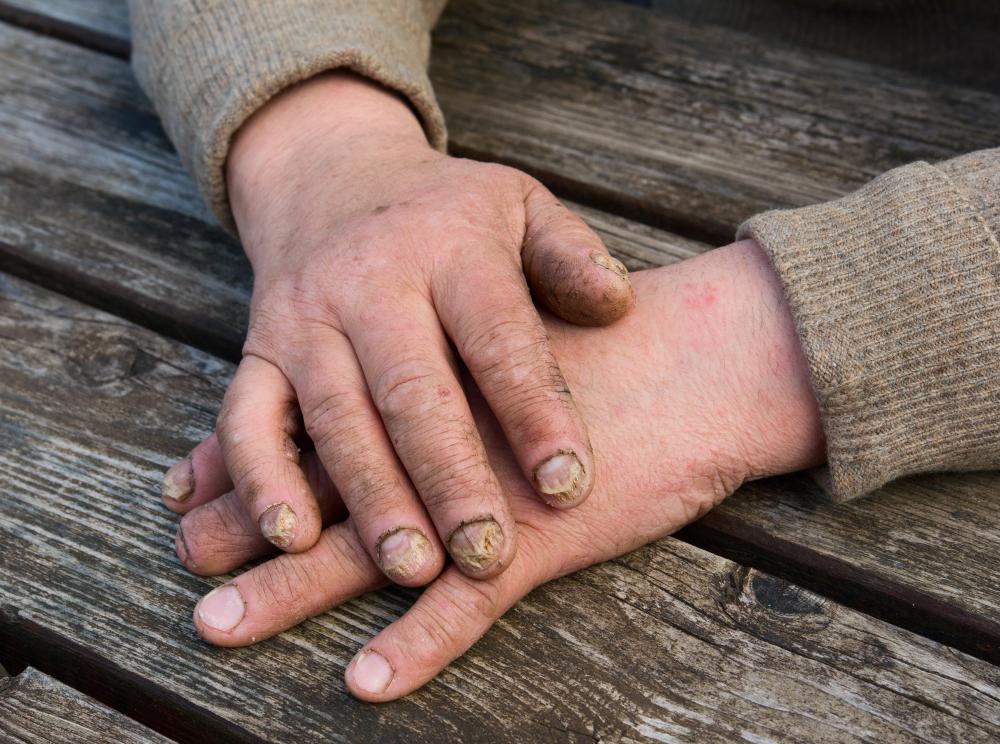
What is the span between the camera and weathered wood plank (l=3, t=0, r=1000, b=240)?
3.87ft

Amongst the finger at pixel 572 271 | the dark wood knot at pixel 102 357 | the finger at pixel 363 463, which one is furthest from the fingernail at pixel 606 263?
the dark wood knot at pixel 102 357

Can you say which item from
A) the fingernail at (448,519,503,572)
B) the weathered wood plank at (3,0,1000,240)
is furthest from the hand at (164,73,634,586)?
the weathered wood plank at (3,0,1000,240)

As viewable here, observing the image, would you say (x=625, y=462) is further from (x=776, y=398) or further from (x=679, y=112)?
(x=679, y=112)

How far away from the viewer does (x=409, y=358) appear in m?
0.80

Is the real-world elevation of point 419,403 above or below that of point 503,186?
below

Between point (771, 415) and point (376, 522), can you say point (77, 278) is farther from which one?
point (771, 415)

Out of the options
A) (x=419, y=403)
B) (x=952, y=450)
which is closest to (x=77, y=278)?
(x=419, y=403)

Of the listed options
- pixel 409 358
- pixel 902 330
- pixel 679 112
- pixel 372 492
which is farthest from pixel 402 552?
pixel 679 112

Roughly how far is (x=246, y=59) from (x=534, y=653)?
709 millimetres

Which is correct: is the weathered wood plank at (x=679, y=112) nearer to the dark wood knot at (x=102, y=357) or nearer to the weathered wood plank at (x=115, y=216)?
the weathered wood plank at (x=115, y=216)

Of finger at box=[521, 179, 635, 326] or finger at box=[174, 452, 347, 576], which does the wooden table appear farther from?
finger at box=[521, 179, 635, 326]

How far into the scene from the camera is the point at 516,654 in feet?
2.50

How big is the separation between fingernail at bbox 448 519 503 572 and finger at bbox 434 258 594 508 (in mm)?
53

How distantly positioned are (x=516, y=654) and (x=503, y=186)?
1.39 feet
